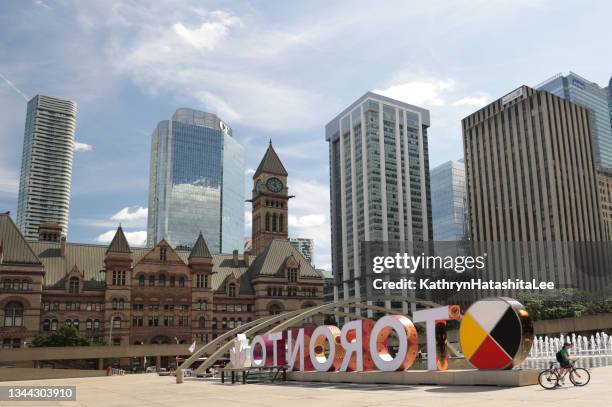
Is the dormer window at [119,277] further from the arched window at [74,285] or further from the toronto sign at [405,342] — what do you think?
the toronto sign at [405,342]

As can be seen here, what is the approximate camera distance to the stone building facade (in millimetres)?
82188

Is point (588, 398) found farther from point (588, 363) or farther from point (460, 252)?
point (460, 252)

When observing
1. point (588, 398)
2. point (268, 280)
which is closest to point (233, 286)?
point (268, 280)

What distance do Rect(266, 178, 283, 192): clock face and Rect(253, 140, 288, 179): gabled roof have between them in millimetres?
1874

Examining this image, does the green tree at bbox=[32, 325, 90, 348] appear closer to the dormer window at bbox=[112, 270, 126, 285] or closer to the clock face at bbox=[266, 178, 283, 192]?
the dormer window at bbox=[112, 270, 126, 285]

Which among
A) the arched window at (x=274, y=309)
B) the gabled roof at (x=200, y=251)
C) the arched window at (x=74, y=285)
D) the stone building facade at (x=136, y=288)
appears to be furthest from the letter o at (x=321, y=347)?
the arched window at (x=274, y=309)

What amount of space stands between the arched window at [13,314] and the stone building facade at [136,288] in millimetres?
124

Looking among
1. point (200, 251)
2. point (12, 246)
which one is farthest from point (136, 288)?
point (12, 246)

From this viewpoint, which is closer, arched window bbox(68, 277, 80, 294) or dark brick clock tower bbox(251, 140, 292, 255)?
arched window bbox(68, 277, 80, 294)

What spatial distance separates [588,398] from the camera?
17.7 meters

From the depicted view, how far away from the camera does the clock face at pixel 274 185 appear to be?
126331 millimetres

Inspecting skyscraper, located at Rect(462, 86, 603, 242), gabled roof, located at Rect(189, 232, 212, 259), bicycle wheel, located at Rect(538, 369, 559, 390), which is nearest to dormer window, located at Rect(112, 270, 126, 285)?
gabled roof, located at Rect(189, 232, 212, 259)

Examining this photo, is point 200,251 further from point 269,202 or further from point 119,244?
point 269,202

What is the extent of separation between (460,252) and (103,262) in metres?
128
